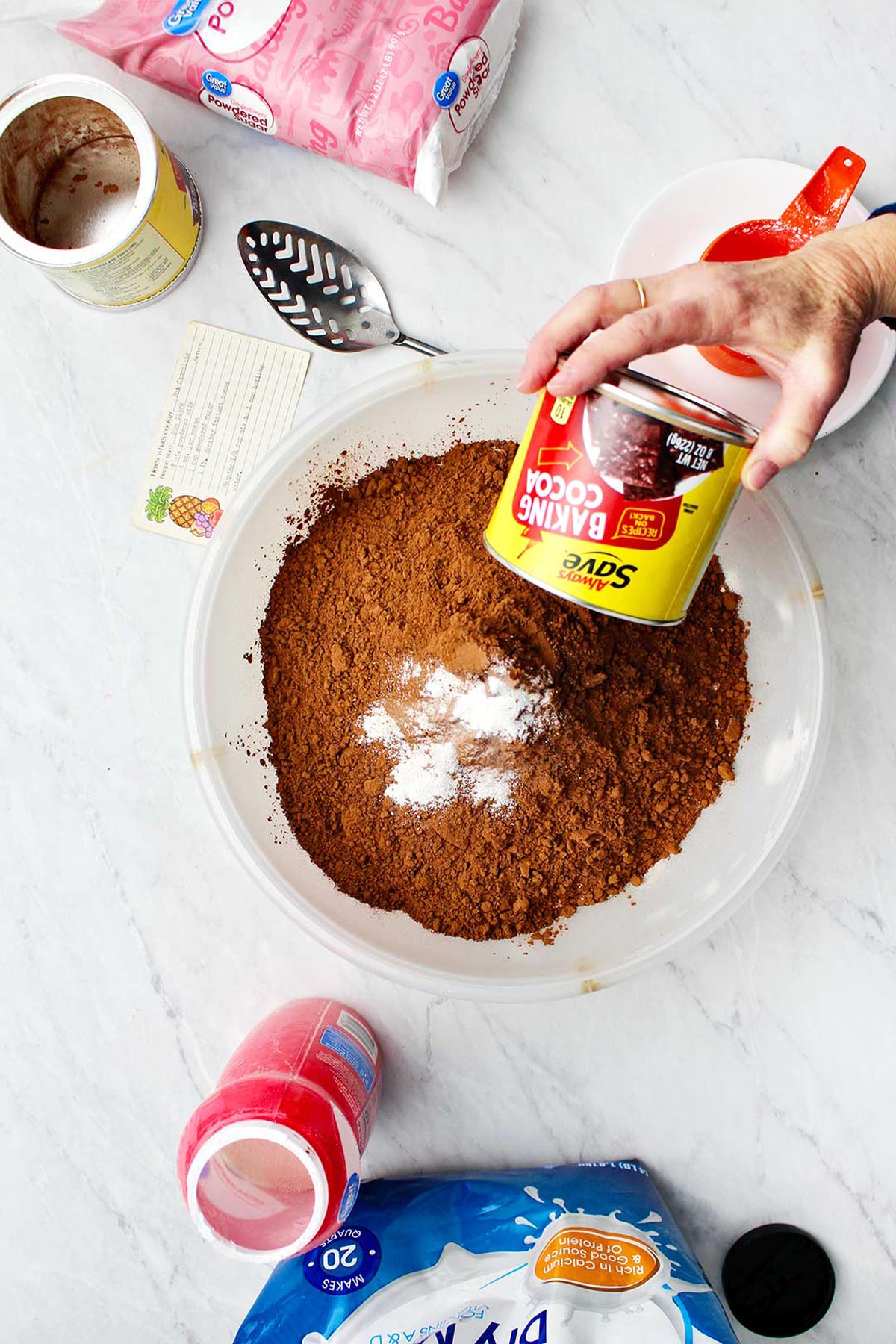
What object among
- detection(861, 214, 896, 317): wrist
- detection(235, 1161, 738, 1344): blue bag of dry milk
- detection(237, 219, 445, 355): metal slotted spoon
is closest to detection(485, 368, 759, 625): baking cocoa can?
detection(861, 214, 896, 317): wrist

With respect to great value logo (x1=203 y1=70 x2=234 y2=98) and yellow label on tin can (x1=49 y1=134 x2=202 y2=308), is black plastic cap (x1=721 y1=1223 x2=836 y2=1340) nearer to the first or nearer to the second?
yellow label on tin can (x1=49 y1=134 x2=202 y2=308)

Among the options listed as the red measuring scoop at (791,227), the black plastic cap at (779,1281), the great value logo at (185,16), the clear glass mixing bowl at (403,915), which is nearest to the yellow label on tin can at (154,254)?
the great value logo at (185,16)

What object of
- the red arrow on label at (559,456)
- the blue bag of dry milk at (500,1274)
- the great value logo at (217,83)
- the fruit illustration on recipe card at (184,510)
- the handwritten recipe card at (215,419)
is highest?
the red arrow on label at (559,456)

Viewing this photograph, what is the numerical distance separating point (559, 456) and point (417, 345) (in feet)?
1.13

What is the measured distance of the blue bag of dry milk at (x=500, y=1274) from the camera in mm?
810

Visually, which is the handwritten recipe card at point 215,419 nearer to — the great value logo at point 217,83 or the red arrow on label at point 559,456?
the great value logo at point 217,83

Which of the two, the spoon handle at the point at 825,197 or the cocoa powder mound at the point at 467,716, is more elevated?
the spoon handle at the point at 825,197

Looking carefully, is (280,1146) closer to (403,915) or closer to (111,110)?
(403,915)

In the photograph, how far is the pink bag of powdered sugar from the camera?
0.83m

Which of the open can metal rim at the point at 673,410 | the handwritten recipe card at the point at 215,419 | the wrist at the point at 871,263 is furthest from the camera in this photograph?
the handwritten recipe card at the point at 215,419

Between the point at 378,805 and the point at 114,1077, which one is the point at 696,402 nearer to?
the point at 378,805

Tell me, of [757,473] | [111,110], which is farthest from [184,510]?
[757,473]

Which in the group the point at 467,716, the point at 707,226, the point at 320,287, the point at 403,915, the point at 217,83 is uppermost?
the point at 707,226

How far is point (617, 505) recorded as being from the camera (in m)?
0.62
